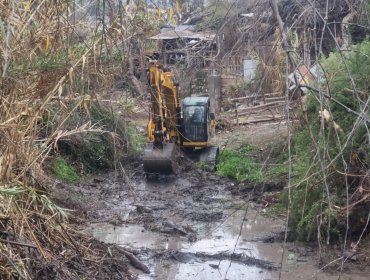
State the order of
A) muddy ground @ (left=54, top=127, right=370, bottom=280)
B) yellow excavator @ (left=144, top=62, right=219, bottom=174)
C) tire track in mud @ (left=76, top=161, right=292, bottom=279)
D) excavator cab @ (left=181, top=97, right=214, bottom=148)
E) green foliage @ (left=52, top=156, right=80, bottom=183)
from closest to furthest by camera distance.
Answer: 1. muddy ground @ (left=54, top=127, right=370, bottom=280)
2. tire track in mud @ (left=76, top=161, right=292, bottom=279)
3. yellow excavator @ (left=144, top=62, right=219, bottom=174)
4. green foliage @ (left=52, top=156, right=80, bottom=183)
5. excavator cab @ (left=181, top=97, right=214, bottom=148)

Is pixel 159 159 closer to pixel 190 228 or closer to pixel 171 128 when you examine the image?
pixel 171 128

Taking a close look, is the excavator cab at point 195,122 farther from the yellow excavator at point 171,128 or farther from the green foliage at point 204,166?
the green foliage at point 204,166

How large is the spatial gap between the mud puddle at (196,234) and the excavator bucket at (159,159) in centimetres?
36

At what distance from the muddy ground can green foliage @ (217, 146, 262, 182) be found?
0.30m

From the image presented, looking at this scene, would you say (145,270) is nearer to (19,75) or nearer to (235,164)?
(19,75)

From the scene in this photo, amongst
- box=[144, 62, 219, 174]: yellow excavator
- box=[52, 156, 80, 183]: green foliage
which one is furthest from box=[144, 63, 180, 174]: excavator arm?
box=[52, 156, 80, 183]: green foliage

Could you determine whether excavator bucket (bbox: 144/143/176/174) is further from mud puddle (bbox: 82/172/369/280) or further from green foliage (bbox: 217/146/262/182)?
green foliage (bbox: 217/146/262/182)

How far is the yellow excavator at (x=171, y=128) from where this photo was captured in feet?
49.1

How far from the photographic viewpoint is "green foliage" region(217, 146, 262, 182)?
15945 mm

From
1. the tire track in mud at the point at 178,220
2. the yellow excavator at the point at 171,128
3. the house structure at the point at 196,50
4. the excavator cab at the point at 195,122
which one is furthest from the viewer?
the excavator cab at the point at 195,122

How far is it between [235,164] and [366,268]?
720cm

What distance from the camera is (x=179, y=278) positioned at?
9.64 m

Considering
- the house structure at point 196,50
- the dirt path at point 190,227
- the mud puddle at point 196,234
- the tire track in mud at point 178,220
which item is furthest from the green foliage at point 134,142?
the house structure at point 196,50

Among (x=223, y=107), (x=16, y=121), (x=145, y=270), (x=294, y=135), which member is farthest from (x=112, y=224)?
(x=223, y=107)
